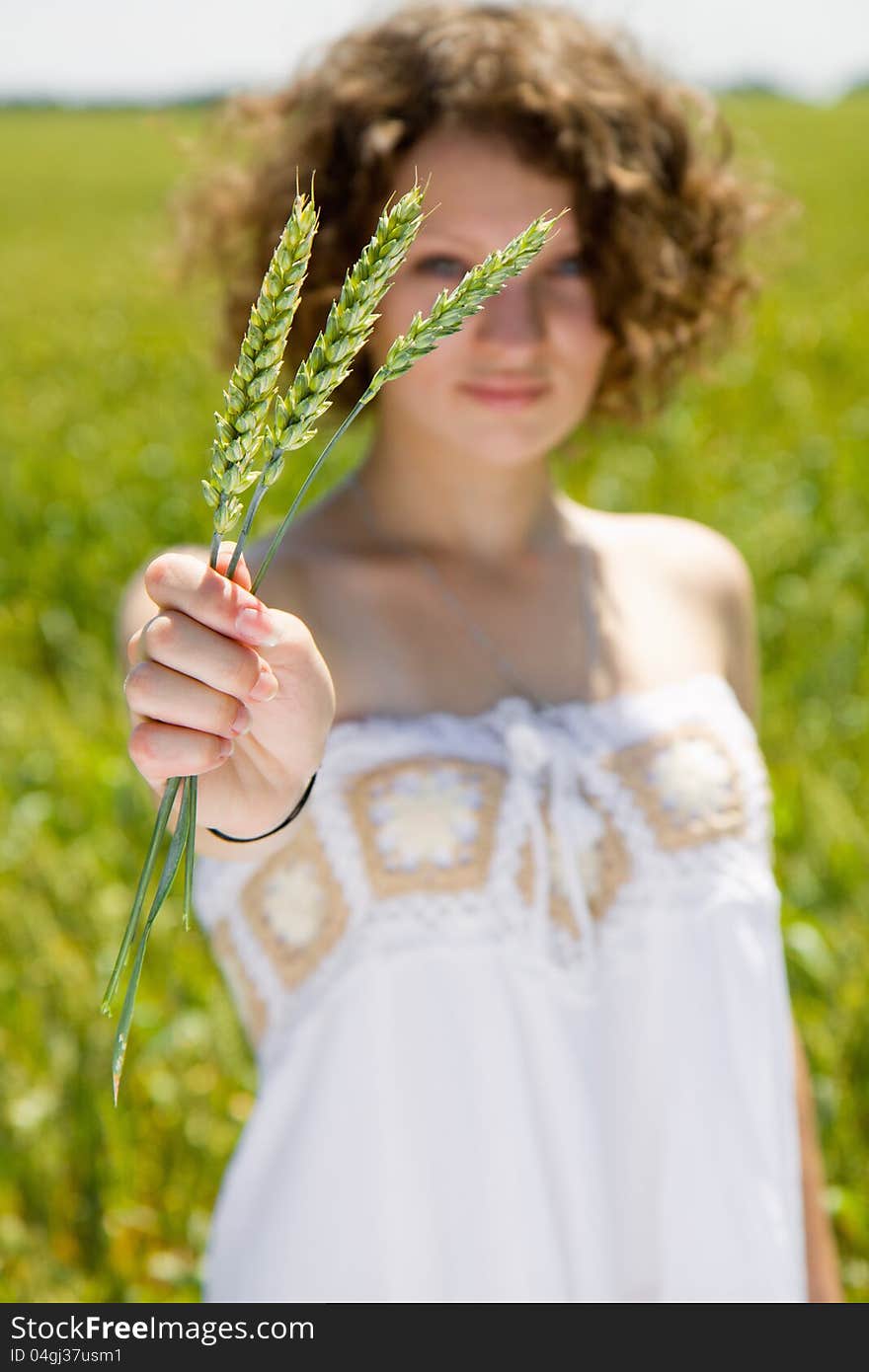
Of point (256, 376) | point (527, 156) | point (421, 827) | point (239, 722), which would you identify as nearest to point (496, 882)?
point (421, 827)

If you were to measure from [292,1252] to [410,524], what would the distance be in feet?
3.22

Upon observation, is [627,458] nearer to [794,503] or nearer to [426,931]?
[794,503]

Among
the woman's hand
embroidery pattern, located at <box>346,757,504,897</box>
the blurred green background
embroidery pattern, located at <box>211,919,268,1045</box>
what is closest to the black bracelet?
the woman's hand

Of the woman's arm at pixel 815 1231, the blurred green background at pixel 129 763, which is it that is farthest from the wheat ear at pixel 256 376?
the blurred green background at pixel 129 763

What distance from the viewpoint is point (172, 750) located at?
0.79m

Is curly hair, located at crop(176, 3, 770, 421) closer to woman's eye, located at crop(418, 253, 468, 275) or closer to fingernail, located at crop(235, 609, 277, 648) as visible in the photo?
woman's eye, located at crop(418, 253, 468, 275)

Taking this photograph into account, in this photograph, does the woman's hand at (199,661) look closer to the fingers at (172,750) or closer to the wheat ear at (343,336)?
the fingers at (172,750)

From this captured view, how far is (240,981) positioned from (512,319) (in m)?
0.93

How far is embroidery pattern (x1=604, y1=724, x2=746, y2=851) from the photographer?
5.56ft

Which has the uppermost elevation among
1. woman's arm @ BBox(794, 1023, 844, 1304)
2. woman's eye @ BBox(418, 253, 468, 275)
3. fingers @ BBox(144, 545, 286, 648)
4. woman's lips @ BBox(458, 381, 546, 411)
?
woman's eye @ BBox(418, 253, 468, 275)

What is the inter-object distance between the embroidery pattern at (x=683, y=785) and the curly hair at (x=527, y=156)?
0.66m

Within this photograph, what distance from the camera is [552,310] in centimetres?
171

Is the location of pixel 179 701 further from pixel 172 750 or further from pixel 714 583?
pixel 714 583
